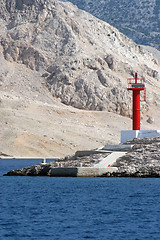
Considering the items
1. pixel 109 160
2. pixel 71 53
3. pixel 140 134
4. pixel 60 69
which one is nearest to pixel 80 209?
pixel 109 160

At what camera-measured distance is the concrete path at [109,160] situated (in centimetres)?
4603

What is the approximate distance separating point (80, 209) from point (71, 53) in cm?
7827

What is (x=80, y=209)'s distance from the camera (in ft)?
100.0

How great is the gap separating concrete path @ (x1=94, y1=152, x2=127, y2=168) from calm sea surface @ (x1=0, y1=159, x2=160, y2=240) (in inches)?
85.3

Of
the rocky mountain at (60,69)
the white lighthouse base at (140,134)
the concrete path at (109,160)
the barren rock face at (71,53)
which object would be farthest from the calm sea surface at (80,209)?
the barren rock face at (71,53)

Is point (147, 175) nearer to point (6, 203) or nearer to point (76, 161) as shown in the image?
point (76, 161)

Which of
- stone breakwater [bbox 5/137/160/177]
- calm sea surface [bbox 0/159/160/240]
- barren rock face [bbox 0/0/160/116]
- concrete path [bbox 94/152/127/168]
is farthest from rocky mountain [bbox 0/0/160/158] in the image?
calm sea surface [bbox 0/159/160/240]

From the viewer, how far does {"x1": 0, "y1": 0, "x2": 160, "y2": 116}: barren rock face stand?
103 m

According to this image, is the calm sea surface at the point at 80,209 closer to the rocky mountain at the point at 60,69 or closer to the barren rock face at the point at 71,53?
the rocky mountain at the point at 60,69

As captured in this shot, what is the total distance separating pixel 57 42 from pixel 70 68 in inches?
282

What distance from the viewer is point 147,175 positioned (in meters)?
44.5

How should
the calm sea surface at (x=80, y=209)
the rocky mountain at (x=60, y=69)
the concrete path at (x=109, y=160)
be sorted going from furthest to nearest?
the rocky mountain at (x=60, y=69), the concrete path at (x=109, y=160), the calm sea surface at (x=80, y=209)

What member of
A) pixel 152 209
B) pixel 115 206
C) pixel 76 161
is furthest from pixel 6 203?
pixel 76 161

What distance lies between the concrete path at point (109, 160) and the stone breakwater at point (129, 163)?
32cm
